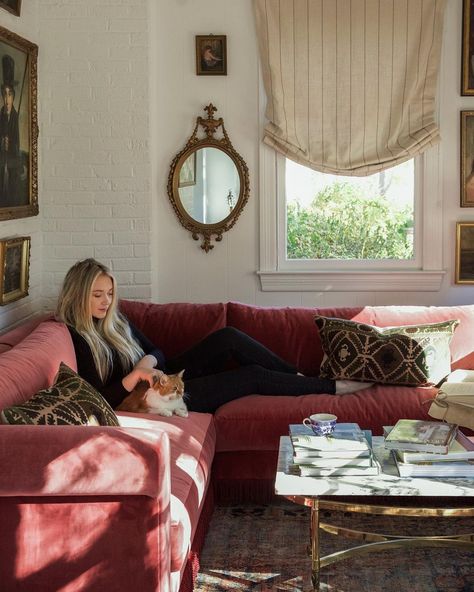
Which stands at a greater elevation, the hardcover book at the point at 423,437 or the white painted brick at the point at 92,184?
the white painted brick at the point at 92,184

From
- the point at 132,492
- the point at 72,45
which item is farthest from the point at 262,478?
the point at 72,45

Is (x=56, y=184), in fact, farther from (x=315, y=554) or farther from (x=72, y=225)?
(x=315, y=554)

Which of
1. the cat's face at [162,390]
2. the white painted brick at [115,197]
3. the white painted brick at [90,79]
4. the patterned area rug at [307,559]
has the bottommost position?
the patterned area rug at [307,559]

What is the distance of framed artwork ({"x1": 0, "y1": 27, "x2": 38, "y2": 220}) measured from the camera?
15.0ft

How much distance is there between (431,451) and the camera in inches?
126

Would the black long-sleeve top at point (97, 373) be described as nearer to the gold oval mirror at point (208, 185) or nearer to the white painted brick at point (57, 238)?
the white painted brick at point (57, 238)

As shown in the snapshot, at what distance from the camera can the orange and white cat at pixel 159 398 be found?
407 cm

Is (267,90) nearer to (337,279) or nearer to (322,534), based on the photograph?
(337,279)

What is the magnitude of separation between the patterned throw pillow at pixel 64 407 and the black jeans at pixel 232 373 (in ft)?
3.44

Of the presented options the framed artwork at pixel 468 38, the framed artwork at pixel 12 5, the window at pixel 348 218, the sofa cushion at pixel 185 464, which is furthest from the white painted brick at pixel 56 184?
the framed artwork at pixel 468 38

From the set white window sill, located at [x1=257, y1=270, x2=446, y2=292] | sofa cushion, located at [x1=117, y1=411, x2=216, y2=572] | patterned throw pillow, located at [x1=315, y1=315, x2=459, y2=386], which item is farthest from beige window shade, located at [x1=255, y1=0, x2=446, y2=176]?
sofa cushion, located at [x1=117, y1=411, x2=216, y2=572]

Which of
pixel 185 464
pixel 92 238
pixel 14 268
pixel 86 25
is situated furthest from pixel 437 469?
pixel 86 25

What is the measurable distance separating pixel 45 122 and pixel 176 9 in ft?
3.29

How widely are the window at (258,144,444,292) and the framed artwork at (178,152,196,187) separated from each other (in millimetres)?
399
